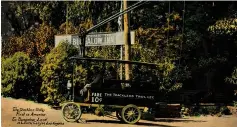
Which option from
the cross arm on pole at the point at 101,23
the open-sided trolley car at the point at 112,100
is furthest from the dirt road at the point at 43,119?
the cross arm on pole at the point at 101,23

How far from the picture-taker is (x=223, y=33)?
912 cm

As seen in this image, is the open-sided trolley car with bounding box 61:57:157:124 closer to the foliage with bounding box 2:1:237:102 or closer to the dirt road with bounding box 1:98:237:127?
the dirt road with bounding box 1:98:237:127

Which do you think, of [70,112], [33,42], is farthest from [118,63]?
[33,42]

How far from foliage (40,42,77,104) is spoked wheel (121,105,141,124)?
133 cm

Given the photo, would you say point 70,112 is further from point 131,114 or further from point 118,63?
point 118,63

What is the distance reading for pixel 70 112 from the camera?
869 cm

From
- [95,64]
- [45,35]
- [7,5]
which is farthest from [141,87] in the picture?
[7,5]

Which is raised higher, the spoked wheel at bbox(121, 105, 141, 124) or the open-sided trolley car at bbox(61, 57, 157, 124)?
the open-sided trolley car at bbox(61, 57, 157, 124)

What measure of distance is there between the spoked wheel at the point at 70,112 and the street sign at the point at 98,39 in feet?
4.17

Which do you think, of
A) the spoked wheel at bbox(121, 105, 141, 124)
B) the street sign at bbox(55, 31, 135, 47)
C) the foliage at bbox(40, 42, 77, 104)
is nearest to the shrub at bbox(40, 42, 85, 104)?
A: the foliage at bbox(40, 42, 77, 104)

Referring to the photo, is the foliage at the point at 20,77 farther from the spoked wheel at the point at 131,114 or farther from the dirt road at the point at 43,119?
the spoked wheel at the point at 131,114

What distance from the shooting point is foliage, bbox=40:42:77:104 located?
8859mm

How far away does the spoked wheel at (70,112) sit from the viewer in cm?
867

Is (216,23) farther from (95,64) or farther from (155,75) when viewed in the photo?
(95,64)
